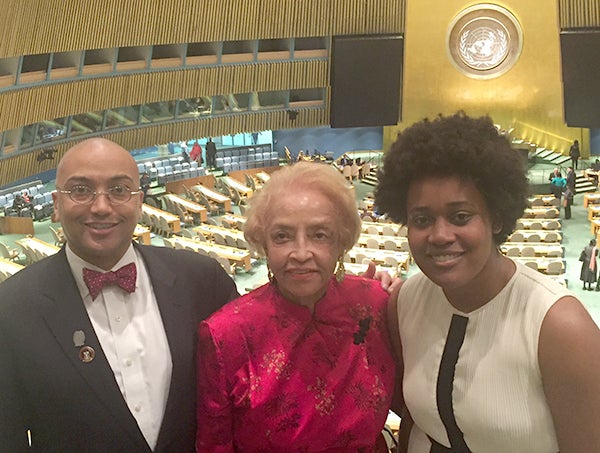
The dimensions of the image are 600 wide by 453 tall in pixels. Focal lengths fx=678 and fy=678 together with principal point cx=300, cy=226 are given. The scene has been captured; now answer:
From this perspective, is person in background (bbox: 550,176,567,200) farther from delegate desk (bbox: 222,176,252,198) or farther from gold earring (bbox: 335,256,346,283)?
gold earring (bbox: 335,256,346,283)

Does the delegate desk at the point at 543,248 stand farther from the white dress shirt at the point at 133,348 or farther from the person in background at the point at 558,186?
the white dress shirt at the point at 133,348

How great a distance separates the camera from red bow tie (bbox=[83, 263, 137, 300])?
2.76 metres

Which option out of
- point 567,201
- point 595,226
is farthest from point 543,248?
point 567,201

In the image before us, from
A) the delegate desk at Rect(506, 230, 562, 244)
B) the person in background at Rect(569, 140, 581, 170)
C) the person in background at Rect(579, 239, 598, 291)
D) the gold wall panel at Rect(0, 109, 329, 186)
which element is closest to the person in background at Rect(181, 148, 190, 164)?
the gold wall panel at Rect(0, 109, 329, 186)

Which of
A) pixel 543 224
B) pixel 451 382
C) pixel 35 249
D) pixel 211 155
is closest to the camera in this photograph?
pixel 451 382

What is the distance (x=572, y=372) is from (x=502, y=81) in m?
23.5

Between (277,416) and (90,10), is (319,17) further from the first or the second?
(277,416)

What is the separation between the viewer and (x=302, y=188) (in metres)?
2.69

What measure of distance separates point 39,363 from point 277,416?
3.10ft

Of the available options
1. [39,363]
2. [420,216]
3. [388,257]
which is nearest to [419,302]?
[420,216]

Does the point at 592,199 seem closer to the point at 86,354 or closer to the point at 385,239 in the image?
the point at 385,239

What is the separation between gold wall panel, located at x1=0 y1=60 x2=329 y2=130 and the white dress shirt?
43.9 ft

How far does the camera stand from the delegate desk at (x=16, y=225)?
55.6 ft

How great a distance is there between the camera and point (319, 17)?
20516mm
